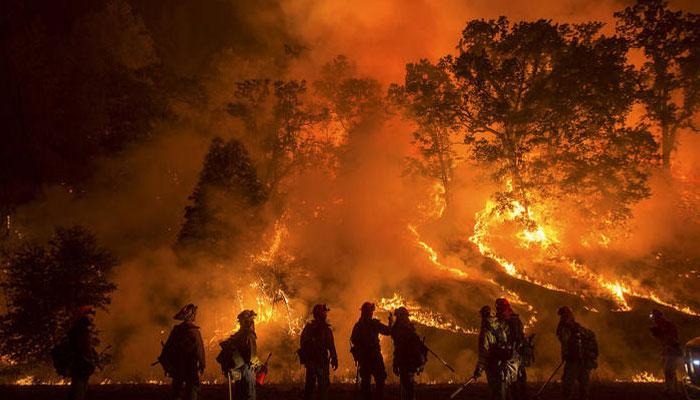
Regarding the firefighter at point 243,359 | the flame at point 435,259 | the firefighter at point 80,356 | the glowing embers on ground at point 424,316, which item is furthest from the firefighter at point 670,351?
the flame at point 435,259

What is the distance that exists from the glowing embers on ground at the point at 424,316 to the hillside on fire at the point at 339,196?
8 centimetres

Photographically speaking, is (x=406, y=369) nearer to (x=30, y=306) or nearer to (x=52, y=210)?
(x=30, y=306)

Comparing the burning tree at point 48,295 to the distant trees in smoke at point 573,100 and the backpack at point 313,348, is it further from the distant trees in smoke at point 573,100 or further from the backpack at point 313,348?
the distant trees in smoke at point 573,100

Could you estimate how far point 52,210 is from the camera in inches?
1048

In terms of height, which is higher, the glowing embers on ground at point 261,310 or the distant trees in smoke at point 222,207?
the distant trees in smoke at point 222,207

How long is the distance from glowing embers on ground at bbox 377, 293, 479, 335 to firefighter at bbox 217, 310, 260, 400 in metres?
11.0

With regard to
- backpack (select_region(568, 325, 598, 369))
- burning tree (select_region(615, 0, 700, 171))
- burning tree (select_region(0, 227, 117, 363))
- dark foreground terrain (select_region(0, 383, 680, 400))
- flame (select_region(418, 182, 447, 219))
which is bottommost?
dark foreground terrain (select_region(0, 383, 680, 400))

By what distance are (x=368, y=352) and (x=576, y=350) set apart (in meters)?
4.30

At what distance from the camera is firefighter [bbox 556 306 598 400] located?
9.91m

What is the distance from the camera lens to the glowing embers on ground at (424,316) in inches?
758

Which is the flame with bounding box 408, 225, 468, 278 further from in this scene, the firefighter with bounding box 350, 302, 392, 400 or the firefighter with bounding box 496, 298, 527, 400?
the firefighter with bounding box 350, 302, 392, 400

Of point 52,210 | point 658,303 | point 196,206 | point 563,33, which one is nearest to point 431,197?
point 563,33

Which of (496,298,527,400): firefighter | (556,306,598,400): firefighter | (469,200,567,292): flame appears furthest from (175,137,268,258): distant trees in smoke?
(556,306,598,400): firefighter

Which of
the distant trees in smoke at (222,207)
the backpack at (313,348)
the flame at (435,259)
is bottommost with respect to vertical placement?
the backpack at (313,348)
